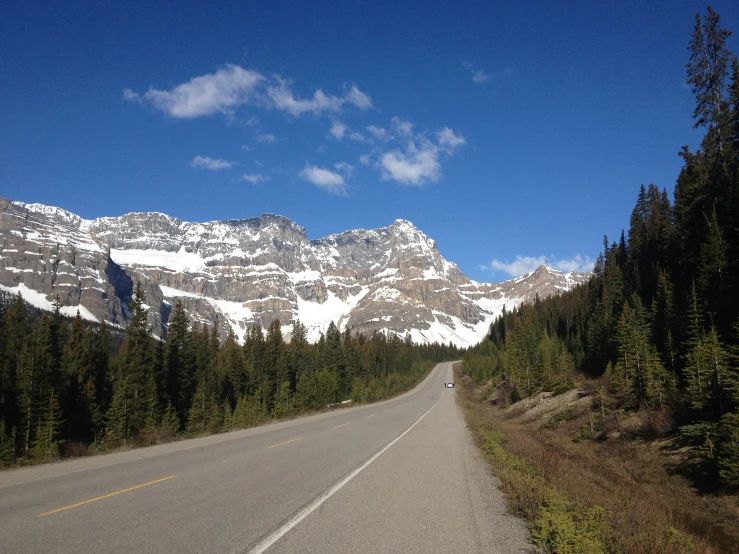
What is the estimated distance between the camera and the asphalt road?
6430 millimetres

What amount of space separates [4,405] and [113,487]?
111 feet

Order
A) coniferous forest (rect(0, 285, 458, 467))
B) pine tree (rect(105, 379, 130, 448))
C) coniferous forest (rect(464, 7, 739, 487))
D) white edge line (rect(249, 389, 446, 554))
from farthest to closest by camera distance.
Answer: pine tree (rect(105, 379, 130, 448)) < coniferous forest (rect(0, 285, 458, 467)) < coniferous forest (rect(464, 7, 739, 487)) < white edge line (rect(249, 389, 446, 554))

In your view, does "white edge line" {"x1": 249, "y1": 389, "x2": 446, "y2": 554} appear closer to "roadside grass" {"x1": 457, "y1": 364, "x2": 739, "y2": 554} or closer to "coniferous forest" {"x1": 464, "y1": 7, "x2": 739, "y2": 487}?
"roadside grass" {"x1": 457, "y1": 364, "x2": 739, "y2": 554}

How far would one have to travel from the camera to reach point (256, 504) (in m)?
8.28

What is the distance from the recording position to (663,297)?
4484 cm

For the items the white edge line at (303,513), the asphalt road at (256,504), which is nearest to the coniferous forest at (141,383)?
the asphalt road at (256,504)

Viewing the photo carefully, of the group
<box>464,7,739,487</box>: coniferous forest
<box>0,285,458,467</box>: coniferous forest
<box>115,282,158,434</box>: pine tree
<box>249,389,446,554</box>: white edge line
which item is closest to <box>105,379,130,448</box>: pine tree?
<box>0,285,458,467</box>: coniferous forest

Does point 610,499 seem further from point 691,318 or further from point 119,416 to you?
point 119,416

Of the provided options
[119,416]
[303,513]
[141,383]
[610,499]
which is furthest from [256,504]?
[141,383]

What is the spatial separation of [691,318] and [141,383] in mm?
39699

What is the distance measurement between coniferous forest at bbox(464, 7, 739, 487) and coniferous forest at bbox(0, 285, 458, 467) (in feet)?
69.0

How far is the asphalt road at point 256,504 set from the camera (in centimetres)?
643

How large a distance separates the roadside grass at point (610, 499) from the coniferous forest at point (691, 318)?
1483 mm

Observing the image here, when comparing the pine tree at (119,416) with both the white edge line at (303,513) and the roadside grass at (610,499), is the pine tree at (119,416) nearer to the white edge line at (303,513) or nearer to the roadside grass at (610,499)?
the roadside grass at (610,499)
